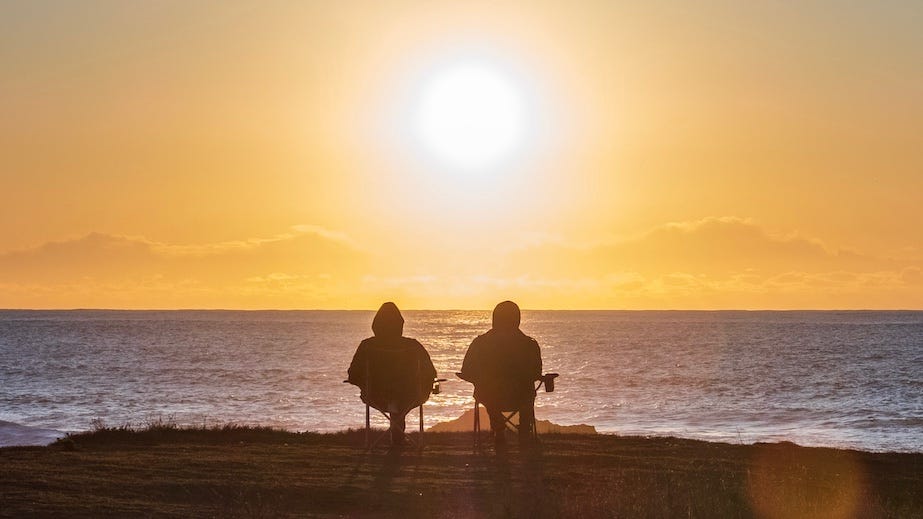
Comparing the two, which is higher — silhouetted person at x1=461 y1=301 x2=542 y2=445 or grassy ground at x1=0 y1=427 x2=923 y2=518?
silhouetted person at x1=461 y1=301 x2=542 y2=445

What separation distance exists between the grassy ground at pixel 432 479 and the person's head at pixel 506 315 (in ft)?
5.59

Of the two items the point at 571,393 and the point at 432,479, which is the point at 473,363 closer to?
the point at 432,479

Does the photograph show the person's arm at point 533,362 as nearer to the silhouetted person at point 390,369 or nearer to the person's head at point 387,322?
the silhouetted person at point 390,369

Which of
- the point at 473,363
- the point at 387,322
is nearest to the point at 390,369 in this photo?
the point at 387,322

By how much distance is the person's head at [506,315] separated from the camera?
17.3 metres

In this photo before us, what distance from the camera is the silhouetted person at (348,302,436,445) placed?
16.9 m

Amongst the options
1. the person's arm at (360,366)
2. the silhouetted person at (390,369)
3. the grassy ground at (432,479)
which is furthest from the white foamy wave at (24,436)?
the silhouetted person at (390,369)

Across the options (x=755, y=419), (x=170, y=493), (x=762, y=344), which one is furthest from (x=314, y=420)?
(x=762, y=344)

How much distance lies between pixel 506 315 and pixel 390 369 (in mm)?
1819

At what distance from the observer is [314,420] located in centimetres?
3484

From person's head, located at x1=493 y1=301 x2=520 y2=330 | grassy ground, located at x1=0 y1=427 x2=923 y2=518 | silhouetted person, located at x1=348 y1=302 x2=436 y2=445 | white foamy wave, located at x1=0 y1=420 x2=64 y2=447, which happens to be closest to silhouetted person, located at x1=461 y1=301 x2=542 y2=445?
person's head, located at x1=493 y1=301 x2=520 y2=330

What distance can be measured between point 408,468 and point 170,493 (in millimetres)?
3425

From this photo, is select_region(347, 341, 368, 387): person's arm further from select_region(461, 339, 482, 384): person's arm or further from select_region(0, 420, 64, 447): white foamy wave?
select_region(0, 420, 64, 447): white foamy wave

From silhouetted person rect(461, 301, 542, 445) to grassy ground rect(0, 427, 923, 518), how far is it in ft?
1.85
